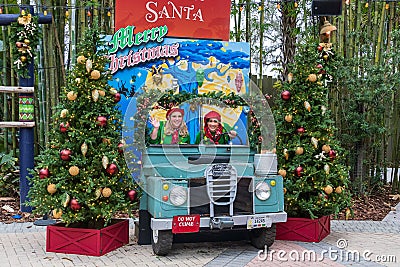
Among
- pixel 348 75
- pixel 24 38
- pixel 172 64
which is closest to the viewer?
pixel 24 38

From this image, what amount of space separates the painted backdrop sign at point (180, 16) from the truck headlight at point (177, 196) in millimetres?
3473

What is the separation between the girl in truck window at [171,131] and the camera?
5.85 m

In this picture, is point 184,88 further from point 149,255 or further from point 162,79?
point 149,255

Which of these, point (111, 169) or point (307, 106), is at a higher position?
point (307, 106)

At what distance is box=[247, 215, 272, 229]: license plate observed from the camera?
16.8 feet

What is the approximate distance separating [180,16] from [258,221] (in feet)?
13.0

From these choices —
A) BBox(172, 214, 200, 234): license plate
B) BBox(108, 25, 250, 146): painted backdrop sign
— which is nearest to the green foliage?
BBox(108, 25, 250, 146): painted backdrop sign

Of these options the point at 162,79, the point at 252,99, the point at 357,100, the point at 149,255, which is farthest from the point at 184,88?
the point at 149,255

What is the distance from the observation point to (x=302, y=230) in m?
5.93

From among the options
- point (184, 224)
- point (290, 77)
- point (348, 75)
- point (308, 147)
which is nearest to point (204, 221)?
point (184, 224)

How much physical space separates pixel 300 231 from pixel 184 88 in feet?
10.00

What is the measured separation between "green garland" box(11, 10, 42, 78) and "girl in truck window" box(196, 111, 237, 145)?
2718 millimetres

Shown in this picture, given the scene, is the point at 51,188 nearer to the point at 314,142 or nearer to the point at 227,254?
the point at 227,254

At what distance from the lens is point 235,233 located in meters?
5.78
